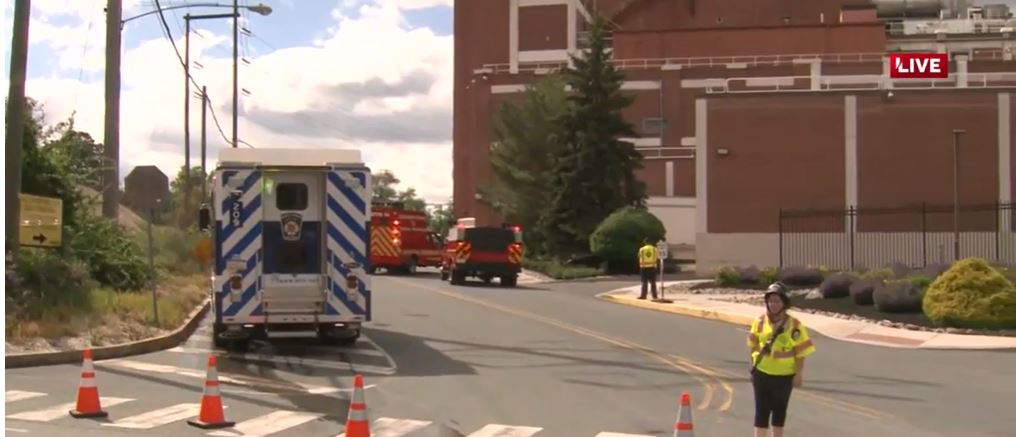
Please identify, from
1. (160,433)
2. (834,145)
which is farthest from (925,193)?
(160,433)

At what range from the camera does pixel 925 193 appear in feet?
167

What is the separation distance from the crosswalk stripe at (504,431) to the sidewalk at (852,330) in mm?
11868

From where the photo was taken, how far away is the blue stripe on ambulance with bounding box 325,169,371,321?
18078 millimetres

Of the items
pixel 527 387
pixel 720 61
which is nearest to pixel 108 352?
pixel 527 387

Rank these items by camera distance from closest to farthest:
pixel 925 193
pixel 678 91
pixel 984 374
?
1. pixel 984 374
2. pixel 925 193
3. pixel 678 91

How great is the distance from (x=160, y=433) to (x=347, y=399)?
2.98 meters

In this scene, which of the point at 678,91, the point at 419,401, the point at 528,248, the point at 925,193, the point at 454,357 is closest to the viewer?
the point at 419,401

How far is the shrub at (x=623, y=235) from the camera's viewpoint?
4956cm

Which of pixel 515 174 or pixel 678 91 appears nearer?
pixel 515 174

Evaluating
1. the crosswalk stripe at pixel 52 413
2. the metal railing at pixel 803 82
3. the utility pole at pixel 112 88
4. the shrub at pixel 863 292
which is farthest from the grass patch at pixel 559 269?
the crosswalk stripe at pixel 52 413

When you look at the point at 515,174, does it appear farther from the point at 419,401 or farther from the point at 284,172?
the point at 419,401

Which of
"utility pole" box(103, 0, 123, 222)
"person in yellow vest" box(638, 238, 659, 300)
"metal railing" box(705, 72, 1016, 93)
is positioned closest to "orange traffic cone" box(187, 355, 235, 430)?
"utility pole" box(103, 0, 123, 222)

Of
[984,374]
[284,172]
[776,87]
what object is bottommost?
[984,374]

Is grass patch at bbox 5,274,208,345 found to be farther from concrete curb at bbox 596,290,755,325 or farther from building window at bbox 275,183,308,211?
concrete curb at bbox 596,290,755,325
